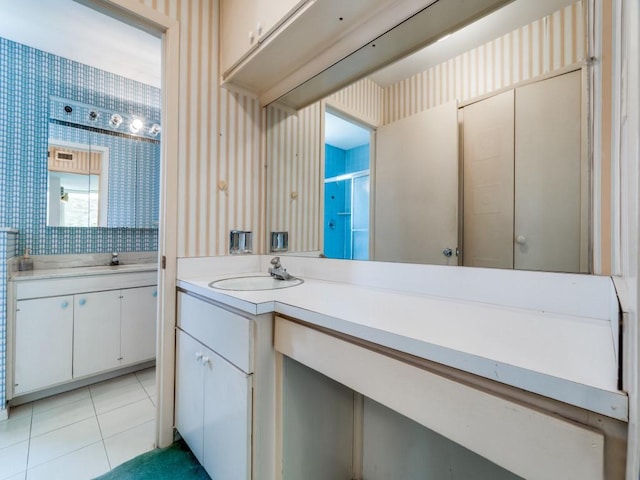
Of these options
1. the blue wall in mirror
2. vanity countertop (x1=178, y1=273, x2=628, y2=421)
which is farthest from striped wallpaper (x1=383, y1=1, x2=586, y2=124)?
vanity countertop (x1=178, y1=273, x2=628, y2=421)

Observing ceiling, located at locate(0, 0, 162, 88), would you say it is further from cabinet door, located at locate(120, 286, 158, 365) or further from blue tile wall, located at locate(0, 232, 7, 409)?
cabinet door, located at locate(120, 286, 158, 365)

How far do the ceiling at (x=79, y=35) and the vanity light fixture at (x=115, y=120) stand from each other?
363 millimetres

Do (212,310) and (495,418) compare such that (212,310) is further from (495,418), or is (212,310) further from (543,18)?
(543,18)

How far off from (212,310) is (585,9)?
147 cm

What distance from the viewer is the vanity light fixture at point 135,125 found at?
7.91ft

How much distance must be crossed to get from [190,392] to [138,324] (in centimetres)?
117

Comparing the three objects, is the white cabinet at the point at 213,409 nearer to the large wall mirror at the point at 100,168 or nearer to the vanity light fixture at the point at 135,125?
the large wall mirror at the point at 100,168

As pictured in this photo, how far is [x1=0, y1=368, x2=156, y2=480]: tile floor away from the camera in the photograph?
1.20 m

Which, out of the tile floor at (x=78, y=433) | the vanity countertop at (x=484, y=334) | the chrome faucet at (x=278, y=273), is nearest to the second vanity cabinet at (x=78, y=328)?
the tile floor at (x=78, y=433)

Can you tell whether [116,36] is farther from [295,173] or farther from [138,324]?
[138,324]

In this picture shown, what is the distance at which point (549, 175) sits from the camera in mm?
810

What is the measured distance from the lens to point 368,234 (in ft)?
4.02

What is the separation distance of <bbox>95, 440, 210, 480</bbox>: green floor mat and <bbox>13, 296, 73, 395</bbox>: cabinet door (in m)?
0.94

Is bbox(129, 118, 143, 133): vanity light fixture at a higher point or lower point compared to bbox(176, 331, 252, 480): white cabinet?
higher
